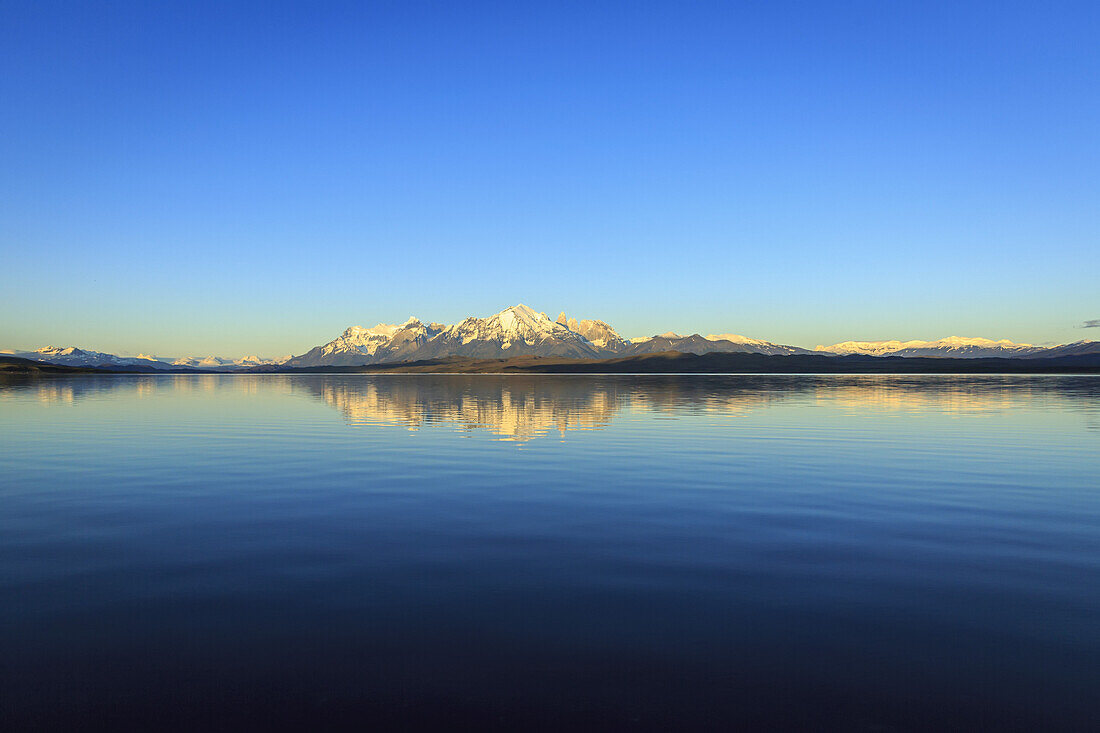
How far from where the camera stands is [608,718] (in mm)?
8359

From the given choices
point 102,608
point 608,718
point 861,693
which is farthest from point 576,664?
point 102,608

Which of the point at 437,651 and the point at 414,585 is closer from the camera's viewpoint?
the point at 437,651

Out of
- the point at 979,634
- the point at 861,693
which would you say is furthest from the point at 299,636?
the point at 979,634

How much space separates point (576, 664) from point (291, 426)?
45.4 m

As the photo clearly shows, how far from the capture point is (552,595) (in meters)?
12.9

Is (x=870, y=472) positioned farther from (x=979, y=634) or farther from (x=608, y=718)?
(x=608, y=718)

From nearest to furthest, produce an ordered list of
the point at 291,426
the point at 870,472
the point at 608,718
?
the point at 608,718 < the point at 870,472 < the point at 291,426

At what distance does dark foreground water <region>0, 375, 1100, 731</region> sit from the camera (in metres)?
8.77

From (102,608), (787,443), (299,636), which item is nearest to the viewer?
(299,636)

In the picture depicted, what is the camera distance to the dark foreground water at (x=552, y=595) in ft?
28.8

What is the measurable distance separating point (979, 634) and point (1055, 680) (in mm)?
1656

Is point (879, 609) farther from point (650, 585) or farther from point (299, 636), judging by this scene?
point (299, 636)

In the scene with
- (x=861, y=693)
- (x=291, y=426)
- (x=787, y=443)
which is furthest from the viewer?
(x=291, y=426)

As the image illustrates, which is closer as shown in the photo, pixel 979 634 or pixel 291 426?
pixel 979 634
